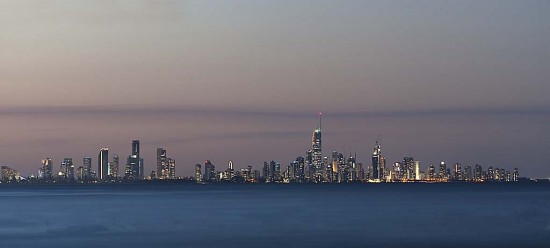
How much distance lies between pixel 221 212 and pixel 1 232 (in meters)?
51.7

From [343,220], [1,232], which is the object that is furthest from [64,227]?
[343,220]

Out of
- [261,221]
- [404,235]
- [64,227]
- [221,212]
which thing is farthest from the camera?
[221,212]

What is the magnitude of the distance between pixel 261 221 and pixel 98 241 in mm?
36454

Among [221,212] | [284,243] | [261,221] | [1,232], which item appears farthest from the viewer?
[221,212]

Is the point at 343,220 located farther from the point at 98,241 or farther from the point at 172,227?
the point at 98,241

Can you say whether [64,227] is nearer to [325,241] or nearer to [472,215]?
[325,241]

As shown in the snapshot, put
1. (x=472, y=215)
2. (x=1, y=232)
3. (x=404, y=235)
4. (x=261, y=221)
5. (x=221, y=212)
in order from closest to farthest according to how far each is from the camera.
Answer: (x=404, y=235)
(x=1, y=232)
(x=261, y=221)
(x=472, y=215)
(x=221, y=212)

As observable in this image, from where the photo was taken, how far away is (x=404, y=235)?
103 m

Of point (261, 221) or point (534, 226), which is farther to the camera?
point (261, 221)

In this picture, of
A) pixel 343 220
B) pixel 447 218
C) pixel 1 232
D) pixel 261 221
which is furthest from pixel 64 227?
pixel 447 218

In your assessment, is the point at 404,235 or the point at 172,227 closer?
the point at 404,235

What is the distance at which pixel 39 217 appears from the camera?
145 metres

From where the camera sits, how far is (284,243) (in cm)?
9062

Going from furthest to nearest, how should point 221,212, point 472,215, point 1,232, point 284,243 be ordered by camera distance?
point 221,212 < point 472,215 < point 1,232 < point 284,243
